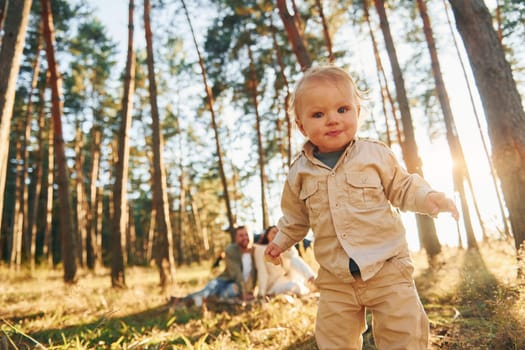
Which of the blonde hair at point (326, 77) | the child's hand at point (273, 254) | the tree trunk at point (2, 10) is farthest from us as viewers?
the tree trunk at point (2, 10)

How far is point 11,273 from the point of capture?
36.9ft

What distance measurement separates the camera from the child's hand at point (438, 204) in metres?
1.74

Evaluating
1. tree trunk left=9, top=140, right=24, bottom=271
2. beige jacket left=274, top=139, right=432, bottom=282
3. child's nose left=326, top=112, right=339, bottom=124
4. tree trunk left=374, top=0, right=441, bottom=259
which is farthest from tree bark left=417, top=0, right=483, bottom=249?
Result: tree trunk left=9, top=140, right=24, bottom=271

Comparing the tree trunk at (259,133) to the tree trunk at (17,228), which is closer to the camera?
the tree trunk at (17,228)

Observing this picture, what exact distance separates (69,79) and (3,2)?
11037 millimetres

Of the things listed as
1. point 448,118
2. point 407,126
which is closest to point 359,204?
point 407,126

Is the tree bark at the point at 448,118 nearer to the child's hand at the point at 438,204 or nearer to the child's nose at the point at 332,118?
the child's hand at the point at 438,204

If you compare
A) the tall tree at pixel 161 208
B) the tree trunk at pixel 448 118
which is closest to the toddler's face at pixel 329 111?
the tall tree at pixel 161 208

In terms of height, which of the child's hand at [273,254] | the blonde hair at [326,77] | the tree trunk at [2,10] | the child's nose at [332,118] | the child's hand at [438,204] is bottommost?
the child's hand at [273,254]

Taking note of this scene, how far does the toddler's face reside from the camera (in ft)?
6.49

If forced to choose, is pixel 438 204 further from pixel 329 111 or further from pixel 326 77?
pixel 326 77

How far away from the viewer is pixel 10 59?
14.1 feet

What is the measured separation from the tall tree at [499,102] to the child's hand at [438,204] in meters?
2.46

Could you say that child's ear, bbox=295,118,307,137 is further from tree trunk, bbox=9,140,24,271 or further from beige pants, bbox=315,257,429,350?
tree trunk, bbox=9,140,24,271
